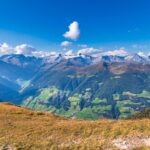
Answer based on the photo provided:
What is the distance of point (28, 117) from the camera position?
61938 millimetres

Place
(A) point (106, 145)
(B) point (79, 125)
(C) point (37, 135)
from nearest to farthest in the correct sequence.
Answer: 1. (A) point (106, 145)
2. (C) point (37, 135)
3. (B) point (79, 125)

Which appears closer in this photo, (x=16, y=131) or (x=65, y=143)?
(x=65, y=143)

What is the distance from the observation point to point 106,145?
3875 cm

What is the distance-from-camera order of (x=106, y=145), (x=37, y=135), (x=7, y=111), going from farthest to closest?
(x=7, y=111) < (x=37, y=135) < (x=106, y=145)

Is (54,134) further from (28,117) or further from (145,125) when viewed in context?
(28,117)

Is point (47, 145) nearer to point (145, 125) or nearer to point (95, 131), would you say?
point (95, 131)

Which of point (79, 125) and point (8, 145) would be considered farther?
point (79, 125)

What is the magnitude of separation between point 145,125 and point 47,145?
15.1m

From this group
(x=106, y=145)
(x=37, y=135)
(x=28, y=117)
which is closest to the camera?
(x=106, y=145)

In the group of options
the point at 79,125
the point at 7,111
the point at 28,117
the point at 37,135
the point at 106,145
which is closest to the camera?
the point at 106,145

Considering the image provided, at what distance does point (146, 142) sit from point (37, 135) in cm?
1603

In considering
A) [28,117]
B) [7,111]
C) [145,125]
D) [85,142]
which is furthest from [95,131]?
[7,111]

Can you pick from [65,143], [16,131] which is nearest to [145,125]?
[65,143]

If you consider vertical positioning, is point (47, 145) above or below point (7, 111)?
below
